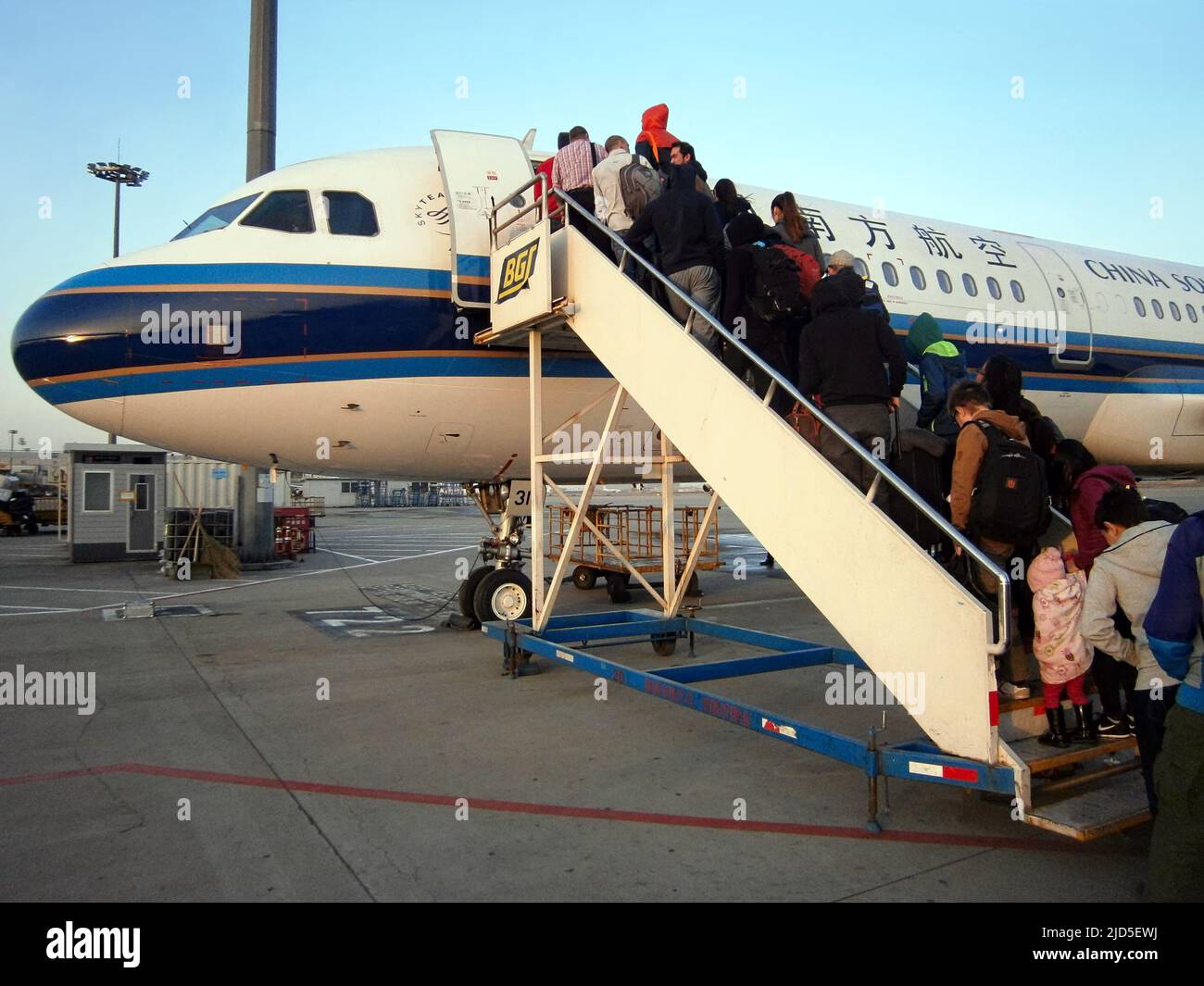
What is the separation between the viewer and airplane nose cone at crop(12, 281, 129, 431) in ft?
24.8

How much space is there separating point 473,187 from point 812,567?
5.62 m

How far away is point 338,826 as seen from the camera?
14.8 feet

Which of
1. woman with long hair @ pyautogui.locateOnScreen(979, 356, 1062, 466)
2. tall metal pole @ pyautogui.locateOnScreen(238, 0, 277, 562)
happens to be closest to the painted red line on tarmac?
woman with long hair @ pyautogui.locateOnScreen(979, 356, 1062, 466)

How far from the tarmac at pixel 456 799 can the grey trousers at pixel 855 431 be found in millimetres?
1926

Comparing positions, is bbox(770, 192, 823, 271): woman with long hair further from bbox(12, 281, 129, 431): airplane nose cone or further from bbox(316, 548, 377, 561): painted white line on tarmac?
bbox(316, 548, 377, 561): painted white line on tarmac

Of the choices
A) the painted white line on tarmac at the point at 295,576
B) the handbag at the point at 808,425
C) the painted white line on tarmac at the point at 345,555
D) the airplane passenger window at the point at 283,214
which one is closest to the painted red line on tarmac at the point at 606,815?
the handbag at the point at 808,425

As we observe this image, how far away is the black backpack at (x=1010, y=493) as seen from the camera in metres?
4.50

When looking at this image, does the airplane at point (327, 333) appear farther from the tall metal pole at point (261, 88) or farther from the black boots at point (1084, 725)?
the tall metal pole at point (261, 88)

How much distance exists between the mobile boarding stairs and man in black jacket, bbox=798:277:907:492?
35cm

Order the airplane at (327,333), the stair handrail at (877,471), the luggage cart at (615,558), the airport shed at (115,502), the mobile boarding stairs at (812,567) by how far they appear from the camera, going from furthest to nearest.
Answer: the airport shed at (115,502)
the luggage cart at (615,558)
the airplane at (327,333)
the mobile boarding stairs at (812,567)
the stair handrail at (877,471)

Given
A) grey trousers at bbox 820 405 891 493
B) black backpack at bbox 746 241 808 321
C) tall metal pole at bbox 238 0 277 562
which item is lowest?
grey trousers at bbox 820 405 891 493

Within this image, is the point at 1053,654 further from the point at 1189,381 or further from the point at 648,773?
the point at 1189,381
